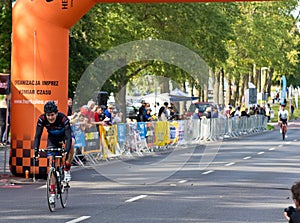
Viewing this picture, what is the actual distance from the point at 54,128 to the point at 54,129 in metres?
0.02

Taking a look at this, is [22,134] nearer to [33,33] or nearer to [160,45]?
[33,33]

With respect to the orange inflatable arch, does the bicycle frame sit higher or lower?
lower

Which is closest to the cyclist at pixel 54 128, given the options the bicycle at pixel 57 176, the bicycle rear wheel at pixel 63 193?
the bicycle at pixel 57 176

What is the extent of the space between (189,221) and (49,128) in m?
2.95

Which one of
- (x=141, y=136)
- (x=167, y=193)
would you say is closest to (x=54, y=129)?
(x=167, y=193)

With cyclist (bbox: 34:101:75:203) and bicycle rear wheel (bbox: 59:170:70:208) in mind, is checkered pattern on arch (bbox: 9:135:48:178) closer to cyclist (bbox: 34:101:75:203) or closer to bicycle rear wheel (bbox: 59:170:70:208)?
bicycle rear wheel (bbox: 59:170:70:208)

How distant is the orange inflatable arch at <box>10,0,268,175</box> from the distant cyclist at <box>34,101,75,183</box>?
17.7 feet

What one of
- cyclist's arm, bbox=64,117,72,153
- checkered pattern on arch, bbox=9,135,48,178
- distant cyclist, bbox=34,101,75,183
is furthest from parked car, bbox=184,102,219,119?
cyclist's arm, bbox=64,117,72,153

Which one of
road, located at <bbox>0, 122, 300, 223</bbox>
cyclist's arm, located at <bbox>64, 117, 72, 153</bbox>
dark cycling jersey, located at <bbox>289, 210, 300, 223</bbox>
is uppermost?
cyclist's arm, located at <bbox>64, 117, 72, 153</bbox>

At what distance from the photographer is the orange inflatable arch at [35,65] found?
65.3 ft

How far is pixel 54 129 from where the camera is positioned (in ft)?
47.1

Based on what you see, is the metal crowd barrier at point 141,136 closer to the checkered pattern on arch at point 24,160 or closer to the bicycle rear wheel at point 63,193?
the checkered pattern on arch at point 24,160

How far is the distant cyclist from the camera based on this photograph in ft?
46.4

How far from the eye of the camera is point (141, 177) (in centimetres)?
2089
